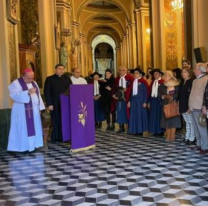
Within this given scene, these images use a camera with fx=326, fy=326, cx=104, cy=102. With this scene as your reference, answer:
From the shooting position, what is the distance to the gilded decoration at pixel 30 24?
10.4 metres

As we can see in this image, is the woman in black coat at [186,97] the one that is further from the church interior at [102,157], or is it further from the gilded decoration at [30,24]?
the gilded decoration at [30,24]

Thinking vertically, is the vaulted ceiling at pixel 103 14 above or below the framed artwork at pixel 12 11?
above

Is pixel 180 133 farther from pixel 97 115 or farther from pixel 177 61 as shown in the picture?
pixel 177 61

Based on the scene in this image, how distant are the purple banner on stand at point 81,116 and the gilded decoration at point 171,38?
6.31 m

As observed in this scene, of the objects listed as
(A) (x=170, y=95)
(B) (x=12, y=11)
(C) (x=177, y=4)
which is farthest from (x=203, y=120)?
(C) (x=177, y=4)

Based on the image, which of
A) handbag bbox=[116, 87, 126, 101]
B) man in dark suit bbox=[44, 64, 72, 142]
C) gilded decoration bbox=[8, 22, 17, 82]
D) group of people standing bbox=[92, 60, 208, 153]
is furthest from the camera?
handbag bbox=[116, 87, 126, 101]

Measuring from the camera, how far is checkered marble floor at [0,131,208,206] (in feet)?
11.9

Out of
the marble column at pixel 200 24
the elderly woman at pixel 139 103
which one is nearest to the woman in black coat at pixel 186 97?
the elderly woman at pixel 139 103

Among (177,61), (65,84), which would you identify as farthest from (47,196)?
(177,61)

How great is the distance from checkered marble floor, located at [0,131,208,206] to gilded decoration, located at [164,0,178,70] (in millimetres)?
5930

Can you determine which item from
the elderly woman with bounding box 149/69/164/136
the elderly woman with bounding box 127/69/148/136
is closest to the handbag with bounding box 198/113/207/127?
the elderly woman with bounding box 149/69/164/136

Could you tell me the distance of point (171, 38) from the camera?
1205 cm

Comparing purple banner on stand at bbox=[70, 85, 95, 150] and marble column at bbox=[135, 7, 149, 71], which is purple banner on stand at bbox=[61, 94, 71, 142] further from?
marble column at bbox=[135, 7, 149, 71]

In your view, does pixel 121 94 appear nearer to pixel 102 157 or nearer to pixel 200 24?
pixel 200 24
